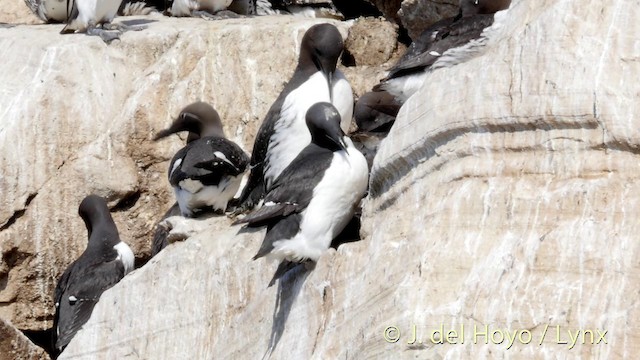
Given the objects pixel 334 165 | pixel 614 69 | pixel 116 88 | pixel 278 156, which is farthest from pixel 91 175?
pixel 614 69

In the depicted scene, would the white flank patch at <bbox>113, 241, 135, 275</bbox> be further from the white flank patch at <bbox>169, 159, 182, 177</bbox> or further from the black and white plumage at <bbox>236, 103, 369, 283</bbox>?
the black and white plumage at <bbox>236, 103, 369, 283</bbox>

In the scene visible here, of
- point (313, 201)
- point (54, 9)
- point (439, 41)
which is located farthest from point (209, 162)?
point (54, 9)

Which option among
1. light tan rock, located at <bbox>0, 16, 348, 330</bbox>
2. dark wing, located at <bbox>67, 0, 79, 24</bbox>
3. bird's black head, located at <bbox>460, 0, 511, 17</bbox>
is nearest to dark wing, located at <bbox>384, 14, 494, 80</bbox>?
bird's black head, located at <bbox>460, 0, 511, 17</bbox>

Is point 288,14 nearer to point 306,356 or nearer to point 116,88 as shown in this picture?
point 116,88

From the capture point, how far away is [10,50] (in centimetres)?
1090

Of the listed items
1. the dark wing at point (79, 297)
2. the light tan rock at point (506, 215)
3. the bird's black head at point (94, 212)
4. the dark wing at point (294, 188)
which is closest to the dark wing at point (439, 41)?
the dark wing at point (294, 188)

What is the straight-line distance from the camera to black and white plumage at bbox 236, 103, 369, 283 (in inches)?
274

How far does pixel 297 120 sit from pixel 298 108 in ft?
0.27

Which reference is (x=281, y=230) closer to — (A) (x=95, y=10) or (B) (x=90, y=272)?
(B) (x=90, y=272)

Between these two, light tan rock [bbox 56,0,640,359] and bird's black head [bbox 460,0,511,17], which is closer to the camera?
light tan rock [bbox 56,0,640,359]

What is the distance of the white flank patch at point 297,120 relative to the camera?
28.9 ft

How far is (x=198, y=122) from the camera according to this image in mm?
10000

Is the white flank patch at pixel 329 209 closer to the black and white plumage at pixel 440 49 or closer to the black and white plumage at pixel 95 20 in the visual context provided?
the black and white plumage at pixel 440 49

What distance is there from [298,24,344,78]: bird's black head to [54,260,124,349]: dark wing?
74.2 inches
